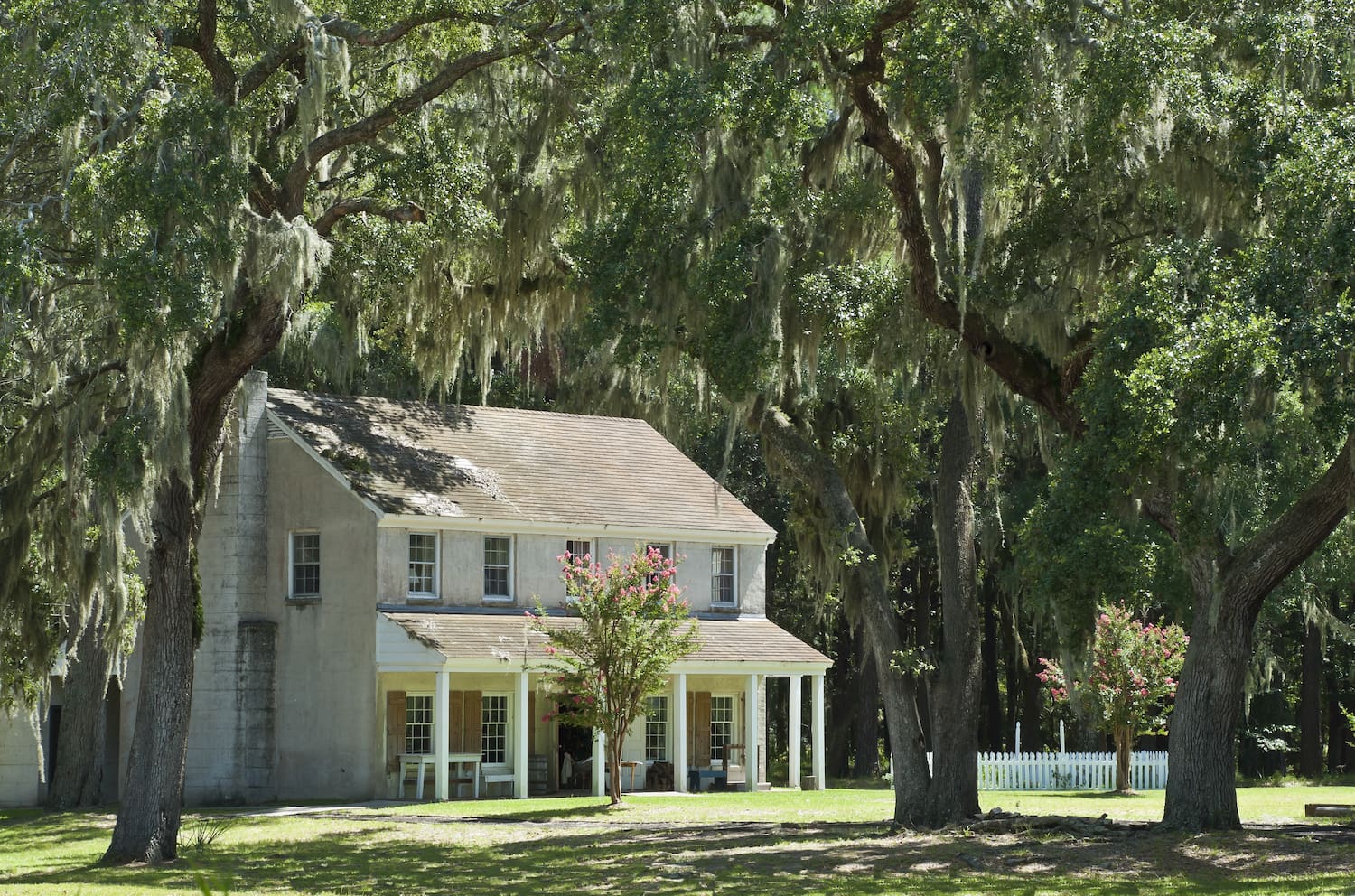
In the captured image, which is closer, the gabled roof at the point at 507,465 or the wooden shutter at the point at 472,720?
the gabled roof at the point at 507,465

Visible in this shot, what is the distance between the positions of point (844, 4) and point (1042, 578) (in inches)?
A: 224

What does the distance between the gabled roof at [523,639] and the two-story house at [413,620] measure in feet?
0.19

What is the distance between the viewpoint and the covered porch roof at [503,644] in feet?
93.4

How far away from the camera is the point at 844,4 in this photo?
15977mm

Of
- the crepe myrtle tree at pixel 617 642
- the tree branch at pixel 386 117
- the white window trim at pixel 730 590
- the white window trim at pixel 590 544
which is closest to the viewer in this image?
the tree branch at pixel 386 117

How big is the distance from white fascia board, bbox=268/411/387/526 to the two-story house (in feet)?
0.12

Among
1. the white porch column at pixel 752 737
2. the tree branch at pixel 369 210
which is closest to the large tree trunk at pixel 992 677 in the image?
the white porch column at pixel 752 737

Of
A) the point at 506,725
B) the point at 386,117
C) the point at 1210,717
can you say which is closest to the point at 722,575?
the point at 506,725

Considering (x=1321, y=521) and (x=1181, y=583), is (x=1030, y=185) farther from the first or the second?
(x=1181, y=583)

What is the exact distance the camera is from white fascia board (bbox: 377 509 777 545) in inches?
1168

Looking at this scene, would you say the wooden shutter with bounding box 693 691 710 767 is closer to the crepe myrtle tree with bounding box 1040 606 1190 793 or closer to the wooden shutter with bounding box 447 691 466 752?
the wooden shutter with bounding box 447 691 466 752

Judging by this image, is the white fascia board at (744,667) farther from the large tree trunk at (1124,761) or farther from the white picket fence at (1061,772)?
the large tree trunk at (1124,761)

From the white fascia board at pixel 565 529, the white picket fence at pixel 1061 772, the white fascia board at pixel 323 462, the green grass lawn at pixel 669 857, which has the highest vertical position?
the white fascia board at pixel 323 462

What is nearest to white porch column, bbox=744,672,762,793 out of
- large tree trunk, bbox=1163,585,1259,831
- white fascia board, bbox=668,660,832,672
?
white fascia board, bbox=668,660,832,672
